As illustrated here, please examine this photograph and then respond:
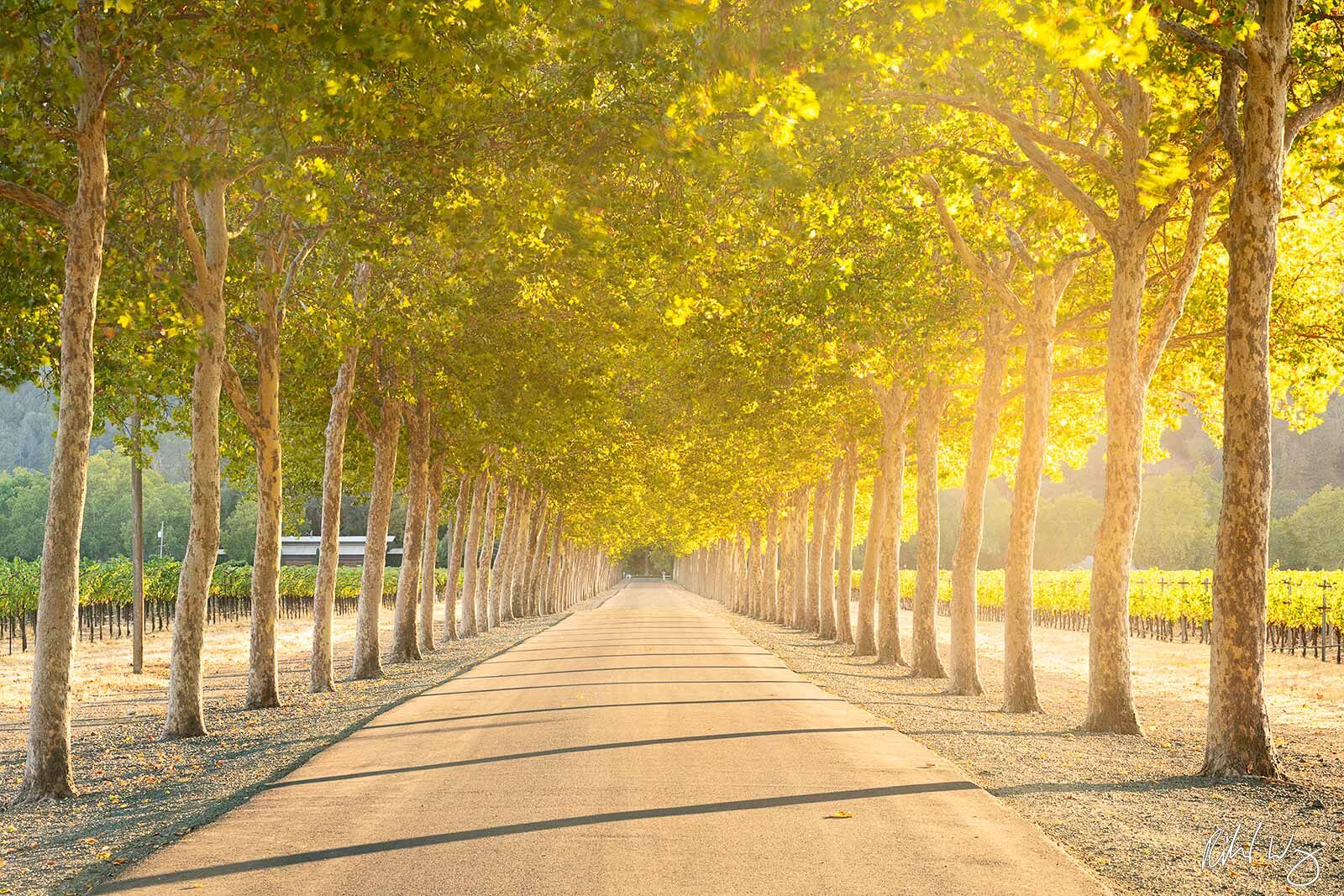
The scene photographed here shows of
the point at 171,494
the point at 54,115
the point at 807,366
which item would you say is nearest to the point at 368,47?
the point at 54,115

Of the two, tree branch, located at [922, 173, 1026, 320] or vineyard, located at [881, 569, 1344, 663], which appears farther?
vineyard, located at [881, 569, 1344, 663]

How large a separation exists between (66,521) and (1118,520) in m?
11.7

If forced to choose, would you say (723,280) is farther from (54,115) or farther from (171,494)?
(171,494)

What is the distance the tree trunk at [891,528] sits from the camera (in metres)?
28.3

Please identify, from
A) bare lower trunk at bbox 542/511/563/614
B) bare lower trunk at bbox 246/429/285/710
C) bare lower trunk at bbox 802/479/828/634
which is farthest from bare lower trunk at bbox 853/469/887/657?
bare lower trunk at bbox 542/511/563/614

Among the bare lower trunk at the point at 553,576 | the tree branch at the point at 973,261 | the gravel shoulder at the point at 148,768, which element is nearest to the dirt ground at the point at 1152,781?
the tree branch at the point at 973,261

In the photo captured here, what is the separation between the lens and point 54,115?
14391 mm

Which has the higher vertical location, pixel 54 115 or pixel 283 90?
pixel 54 115

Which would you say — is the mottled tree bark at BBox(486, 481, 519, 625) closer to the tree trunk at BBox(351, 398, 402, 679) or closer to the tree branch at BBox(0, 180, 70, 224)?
the tree trunk at BBox(351, 398, 402, 679)

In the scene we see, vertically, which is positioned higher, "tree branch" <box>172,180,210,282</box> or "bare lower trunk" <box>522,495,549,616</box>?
"tree branch" <box>172,180,210,282</box>

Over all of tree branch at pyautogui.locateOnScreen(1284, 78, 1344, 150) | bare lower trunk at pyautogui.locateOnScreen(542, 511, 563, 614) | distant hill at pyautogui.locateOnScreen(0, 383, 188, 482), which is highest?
distant hill at pyautogui.locateOnScreen(0, 383, 188, 482)

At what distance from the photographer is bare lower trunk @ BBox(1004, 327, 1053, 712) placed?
1809cm

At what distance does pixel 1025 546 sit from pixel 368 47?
12.6m

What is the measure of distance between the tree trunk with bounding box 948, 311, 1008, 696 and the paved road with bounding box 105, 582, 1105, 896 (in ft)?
17.5
